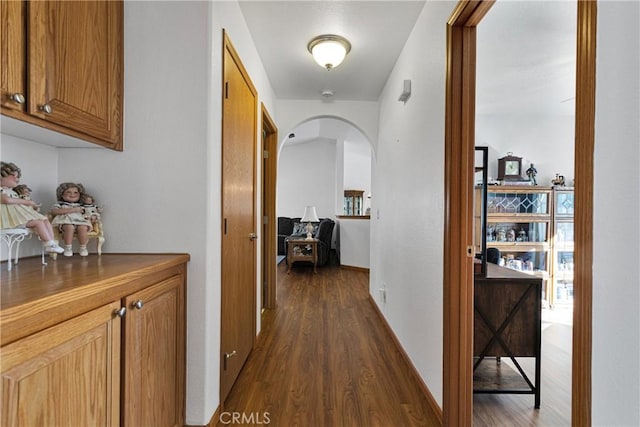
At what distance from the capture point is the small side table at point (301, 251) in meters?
5.78

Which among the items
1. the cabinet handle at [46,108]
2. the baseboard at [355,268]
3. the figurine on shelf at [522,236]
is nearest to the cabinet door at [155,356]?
the cabinet handle at [46,108]

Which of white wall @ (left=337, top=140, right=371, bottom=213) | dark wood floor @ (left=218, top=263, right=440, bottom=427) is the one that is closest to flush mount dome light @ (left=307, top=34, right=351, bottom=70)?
dark wood floor @ (left=218, top=263, right=440, bottom=427)

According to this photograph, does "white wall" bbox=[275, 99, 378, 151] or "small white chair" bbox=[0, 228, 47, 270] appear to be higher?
"white wall" bbox=[275, 99, 378, 151]

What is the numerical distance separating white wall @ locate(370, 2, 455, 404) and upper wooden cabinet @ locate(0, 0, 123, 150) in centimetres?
163

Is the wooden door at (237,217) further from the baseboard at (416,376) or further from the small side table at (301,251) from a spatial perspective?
the small side table at (301,251)

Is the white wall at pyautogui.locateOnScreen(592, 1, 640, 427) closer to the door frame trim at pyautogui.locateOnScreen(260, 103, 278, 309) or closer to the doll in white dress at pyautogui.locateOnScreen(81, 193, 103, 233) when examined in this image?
the doll in white dress at pyautogui.locateOnScreen(81, 193, 103, 233)

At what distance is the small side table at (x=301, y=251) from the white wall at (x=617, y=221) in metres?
5.12

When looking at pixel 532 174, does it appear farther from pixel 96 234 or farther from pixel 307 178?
pixel 307 178

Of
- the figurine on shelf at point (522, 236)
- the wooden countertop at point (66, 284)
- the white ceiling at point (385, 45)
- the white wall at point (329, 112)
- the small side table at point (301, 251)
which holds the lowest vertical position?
the small side table at point (301, 251)

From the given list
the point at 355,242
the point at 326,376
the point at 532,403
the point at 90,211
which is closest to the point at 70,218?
the point at 90,211

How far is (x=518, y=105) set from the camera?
378 centimetres

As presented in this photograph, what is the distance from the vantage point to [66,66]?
1104 millimetres

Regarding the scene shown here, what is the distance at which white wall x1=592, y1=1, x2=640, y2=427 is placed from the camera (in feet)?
2.04

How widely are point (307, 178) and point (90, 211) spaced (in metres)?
6.53
